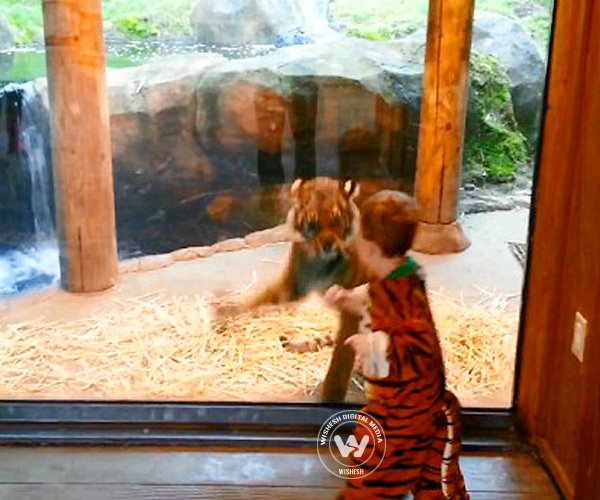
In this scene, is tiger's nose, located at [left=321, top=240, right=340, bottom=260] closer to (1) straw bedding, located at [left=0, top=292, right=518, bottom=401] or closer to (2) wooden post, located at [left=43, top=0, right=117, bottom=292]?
(1) straw bedding, located at [left=0, top=292, right=518, bottom=401]

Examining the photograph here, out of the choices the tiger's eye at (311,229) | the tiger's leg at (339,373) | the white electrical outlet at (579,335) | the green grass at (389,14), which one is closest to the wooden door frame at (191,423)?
the tiger's leg at (339,373)

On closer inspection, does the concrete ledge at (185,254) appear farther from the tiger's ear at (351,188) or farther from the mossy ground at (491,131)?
the mossy ground at (491,131)

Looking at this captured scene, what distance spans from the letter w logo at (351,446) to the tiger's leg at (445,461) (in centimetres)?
13

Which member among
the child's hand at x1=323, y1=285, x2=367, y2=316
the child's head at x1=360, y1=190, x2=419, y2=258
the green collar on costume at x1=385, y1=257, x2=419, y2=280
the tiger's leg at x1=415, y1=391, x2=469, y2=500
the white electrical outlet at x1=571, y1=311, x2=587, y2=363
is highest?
the child's head at x1=360, y1=190, x2=419, y2=258

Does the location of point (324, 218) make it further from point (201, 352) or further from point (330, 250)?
point (201, 352)

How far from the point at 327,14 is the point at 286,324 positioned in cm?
93

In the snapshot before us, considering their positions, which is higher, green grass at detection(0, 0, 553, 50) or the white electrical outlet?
green grass at detection(0, 0, 553, 50)

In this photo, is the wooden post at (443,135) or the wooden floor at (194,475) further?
the wooden post at (443,135)

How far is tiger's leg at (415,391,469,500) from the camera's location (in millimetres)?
1557

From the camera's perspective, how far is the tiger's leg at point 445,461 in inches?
61.3

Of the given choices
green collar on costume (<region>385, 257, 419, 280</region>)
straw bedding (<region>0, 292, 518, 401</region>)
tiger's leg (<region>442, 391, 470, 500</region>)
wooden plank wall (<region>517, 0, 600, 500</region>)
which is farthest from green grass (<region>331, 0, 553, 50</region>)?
tiger's leg (<region>442, 391, 470, 500</region>)

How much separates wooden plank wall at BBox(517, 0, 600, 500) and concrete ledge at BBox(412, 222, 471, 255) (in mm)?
575

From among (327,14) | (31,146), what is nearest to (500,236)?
A: (327,14)

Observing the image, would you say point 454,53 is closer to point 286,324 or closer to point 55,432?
point 286,324
